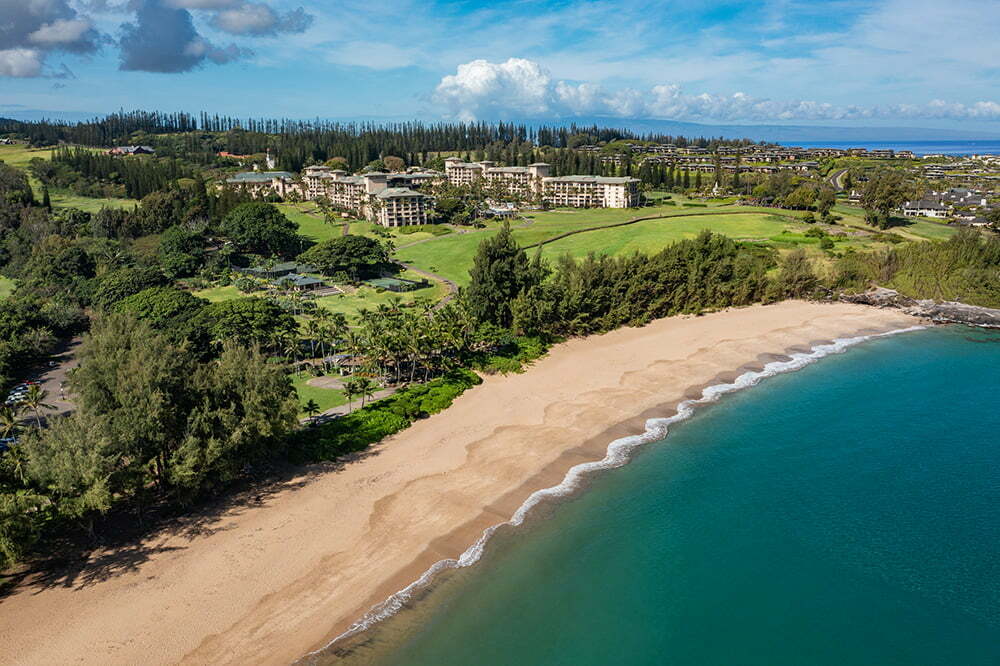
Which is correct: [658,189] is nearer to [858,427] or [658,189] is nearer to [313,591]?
[858,427]

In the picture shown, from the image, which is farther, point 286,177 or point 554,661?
point 286,177

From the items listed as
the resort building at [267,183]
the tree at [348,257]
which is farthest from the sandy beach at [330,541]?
the resort building at [267,183]

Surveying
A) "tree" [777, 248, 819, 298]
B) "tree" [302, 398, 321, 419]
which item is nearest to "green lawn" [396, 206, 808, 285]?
"tree" [777, 248, 819, 298]

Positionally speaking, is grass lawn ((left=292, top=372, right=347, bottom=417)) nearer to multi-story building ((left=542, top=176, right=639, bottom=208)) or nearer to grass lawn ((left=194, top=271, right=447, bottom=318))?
grass lawn ((left=194, top=271, right=447, bottom=318))

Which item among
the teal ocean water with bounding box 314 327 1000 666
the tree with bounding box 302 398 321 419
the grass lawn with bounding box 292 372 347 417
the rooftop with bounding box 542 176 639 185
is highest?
the rooftop with bounding box 542 176 639 185

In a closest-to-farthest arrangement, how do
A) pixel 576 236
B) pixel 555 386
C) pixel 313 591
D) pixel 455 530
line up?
pixel 313 591 → pixel 455 530 → pixel 555 386 → pixel 576 236

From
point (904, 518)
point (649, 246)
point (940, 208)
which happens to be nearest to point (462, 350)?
point (904, 518)

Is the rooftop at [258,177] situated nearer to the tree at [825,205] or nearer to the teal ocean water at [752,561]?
the tree at [825,205]
